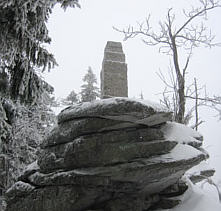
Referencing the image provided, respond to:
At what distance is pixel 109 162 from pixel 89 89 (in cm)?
1164

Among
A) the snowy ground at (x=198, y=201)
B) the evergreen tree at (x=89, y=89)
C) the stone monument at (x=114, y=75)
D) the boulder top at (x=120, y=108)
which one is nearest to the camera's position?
the boulder top at (x=120, y=108)

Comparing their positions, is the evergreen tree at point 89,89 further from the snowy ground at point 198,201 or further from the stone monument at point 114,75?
the snowy ground at point 198,201

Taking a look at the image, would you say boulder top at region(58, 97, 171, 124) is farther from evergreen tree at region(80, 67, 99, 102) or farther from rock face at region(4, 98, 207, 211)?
evergreen tree at region(80, 67, 99, 102)

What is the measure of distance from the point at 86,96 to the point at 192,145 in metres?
10.8

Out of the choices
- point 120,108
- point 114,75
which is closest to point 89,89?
point 114,75

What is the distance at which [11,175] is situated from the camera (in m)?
7.99

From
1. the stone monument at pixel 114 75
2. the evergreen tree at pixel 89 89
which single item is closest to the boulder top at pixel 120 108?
the stone monument at pixel 114 75

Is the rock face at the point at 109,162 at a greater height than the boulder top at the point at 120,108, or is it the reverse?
the boulder top at the point at 120,108

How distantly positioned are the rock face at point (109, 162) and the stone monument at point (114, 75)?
2.81 m

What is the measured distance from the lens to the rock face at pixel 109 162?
180 inches

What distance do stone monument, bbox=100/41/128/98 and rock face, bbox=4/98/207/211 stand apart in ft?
9.22

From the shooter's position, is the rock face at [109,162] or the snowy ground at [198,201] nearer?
the rock face at [109,162]

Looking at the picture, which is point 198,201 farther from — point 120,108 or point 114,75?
point 114,75

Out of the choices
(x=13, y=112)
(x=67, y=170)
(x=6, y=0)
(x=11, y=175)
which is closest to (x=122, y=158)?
(x=67, y=170)
